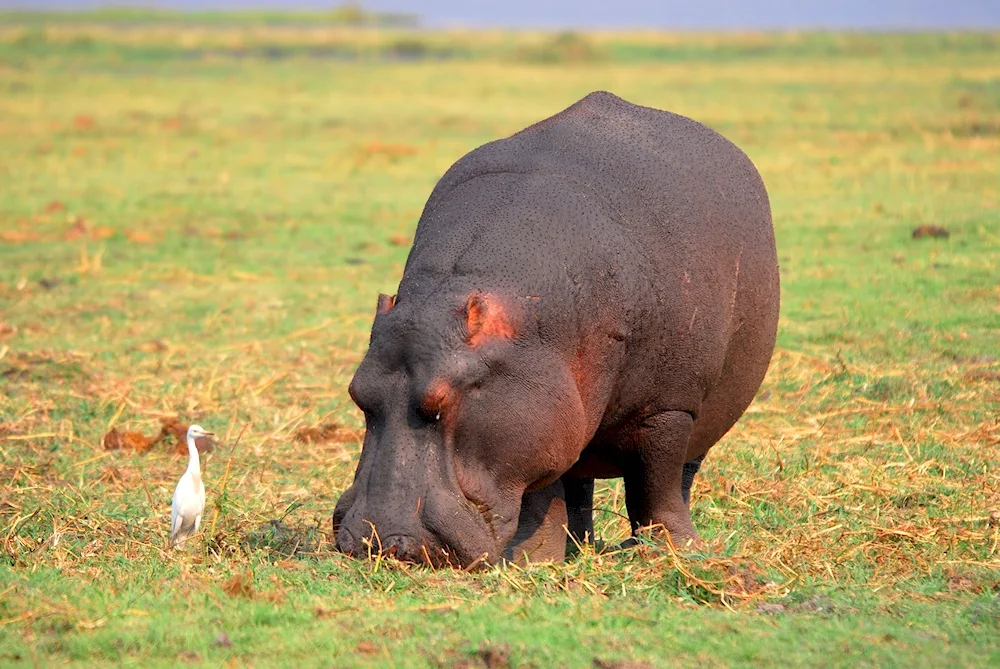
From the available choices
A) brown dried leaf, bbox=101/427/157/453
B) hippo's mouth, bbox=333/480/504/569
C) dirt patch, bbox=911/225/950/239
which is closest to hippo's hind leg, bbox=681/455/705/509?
hippo's mouth, bbox=333/480/504/569

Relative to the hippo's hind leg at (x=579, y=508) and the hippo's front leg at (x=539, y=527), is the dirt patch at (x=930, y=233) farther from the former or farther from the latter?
the hippo's front leg at (x=539, y=527)

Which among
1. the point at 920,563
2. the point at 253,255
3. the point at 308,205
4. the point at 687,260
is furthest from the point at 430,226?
the point at 308,205

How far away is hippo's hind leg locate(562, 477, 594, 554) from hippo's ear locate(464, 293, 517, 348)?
1.28 m

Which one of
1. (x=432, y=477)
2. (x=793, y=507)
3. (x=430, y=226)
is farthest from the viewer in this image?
(x=793, y=507)

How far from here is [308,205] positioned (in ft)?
52.5

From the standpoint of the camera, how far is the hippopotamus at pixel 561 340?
15.6ft

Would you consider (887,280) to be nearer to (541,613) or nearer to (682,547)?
(682,547)

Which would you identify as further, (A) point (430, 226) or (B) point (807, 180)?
(B) point (807, 180)

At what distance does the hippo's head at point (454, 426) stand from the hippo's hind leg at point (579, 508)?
1099 mm

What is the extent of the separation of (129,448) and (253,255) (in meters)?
5.72

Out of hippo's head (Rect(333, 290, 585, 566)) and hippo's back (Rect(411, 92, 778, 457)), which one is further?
hippo's back (Rect(411, 92, 778, 457))

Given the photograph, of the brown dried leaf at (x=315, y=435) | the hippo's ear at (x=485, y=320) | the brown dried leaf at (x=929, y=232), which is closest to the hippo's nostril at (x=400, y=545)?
the hippo's ear at (x=485, y=320)

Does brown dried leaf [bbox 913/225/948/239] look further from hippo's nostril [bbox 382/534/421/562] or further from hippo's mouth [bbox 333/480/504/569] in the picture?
hippo's nostril [bbox 382/534/421/562]

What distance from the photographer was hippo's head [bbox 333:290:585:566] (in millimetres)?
4684
